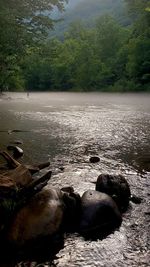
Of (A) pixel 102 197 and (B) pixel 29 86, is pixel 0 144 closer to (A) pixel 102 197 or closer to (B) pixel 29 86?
(A) pixel 102 197

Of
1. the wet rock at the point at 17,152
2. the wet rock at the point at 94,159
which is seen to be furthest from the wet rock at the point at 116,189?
the wet rock at the point at 17,152

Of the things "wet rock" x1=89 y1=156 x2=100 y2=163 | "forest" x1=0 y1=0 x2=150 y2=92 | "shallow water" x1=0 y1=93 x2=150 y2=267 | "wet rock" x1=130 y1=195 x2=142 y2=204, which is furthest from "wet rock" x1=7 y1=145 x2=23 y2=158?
"forest" x1=0 y1=0 x2=150 y2=92

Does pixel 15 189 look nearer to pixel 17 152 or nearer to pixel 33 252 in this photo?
pixel 33 252

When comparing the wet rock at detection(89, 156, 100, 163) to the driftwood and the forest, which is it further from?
the forest

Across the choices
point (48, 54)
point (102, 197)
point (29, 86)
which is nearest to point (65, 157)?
point (102, 197)

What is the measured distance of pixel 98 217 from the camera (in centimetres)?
995

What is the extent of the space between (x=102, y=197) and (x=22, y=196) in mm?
2387

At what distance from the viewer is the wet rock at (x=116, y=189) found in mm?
11172

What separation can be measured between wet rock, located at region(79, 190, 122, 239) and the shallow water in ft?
0.91

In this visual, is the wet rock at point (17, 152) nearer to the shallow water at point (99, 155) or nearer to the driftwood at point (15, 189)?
the shallow water at point (99, 155)

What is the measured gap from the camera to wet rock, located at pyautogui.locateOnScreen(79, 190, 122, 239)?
9.61 meters

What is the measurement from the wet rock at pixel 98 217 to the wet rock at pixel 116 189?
0.80 m

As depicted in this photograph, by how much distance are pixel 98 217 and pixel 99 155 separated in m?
7.77

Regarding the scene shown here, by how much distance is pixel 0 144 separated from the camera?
19969mm
